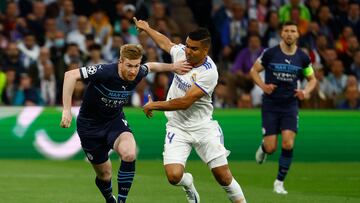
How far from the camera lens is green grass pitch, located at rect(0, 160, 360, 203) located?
14922mm

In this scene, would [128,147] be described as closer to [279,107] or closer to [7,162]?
[279,107]

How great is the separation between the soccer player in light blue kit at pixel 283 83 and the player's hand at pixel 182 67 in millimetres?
4337

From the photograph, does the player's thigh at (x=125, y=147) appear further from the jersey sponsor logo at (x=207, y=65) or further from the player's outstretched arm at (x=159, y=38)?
the jersey sponsor logo at (x=207, y=65)

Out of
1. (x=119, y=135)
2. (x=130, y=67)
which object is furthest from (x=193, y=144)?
(x=130, y=67)

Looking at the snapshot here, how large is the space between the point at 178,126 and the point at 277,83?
460cm

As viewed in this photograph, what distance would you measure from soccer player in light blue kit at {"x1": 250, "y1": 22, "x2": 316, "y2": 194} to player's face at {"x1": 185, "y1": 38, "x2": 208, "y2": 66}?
173 inches

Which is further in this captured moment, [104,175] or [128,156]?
[104,175]

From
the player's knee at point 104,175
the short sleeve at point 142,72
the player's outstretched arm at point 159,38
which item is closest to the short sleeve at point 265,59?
the player's outstretched arm at point 159,38

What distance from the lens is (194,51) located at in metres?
12.1

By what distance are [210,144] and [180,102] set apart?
693 millimetres

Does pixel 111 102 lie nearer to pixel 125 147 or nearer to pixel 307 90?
pixel 125 147

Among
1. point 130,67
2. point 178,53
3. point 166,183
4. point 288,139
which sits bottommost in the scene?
point 166,183

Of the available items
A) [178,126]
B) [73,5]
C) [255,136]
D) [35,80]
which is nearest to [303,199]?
[178,126]

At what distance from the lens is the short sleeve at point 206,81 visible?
12.2 m
